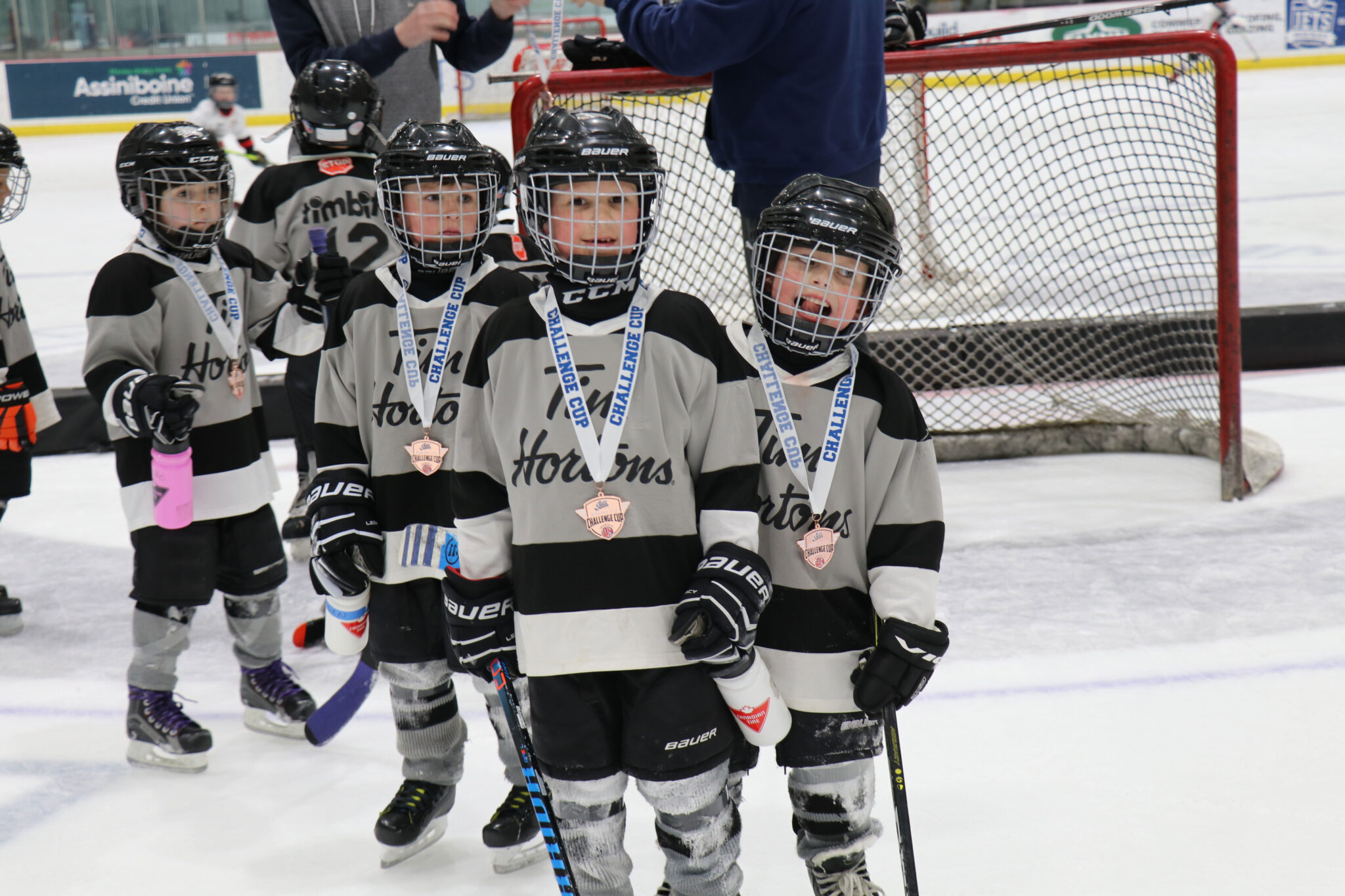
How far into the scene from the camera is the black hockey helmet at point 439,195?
5.82ft

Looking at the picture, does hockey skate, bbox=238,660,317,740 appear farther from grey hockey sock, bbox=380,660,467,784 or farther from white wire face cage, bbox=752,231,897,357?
white wire face cage, bbox=752,231,897,357

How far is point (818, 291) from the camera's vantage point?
145 centimetres

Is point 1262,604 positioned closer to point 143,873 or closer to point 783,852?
point 783,852

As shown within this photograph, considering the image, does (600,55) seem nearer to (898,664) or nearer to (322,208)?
(322,208)

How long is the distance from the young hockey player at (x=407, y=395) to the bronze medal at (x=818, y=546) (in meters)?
0.55

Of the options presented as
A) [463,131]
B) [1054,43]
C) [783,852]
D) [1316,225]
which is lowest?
[783,852]

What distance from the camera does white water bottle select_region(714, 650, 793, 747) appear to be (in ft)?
4.78

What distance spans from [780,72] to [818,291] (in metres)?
1.19

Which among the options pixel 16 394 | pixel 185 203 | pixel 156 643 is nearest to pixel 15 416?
pixel 16 394

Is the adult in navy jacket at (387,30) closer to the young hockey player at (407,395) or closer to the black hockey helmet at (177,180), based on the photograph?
the black hockey helmet at (177,180)

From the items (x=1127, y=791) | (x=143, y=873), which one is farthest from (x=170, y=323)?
(x=1127, y=791)

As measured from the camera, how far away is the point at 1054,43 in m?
3.50

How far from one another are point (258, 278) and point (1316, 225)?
21.2ft

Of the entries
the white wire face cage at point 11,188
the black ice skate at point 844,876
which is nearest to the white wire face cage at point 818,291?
the black ice skate at point 844,876
